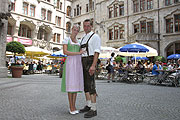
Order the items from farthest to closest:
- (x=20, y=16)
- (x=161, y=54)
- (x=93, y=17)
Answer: (x=93, y=17)
(x=20, y=16)
(x=161, y=54)

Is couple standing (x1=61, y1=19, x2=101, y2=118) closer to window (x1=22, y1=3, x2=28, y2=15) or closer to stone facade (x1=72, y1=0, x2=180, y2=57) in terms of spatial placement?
stone facade (x1=72, y1=0, x2=180, y2=57)

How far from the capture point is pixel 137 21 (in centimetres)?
2695

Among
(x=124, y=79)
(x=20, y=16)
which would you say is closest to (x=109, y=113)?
(x=124, y=79)

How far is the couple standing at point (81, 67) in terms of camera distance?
326cm

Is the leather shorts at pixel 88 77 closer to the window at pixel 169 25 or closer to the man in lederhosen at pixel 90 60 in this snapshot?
the man in lederhosen at pixel 90 60

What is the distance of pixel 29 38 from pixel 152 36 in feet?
69.6

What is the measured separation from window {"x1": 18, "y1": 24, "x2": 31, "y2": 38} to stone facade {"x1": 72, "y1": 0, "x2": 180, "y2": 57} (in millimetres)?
13136

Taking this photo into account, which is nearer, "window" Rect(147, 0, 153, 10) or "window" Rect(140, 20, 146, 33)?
"window" Rect(147, 0, 153, 10)

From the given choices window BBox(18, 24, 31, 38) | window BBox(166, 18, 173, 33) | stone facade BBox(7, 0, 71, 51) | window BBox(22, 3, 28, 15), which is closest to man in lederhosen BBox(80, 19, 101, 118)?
window BBox(166, 18, 173, 33)

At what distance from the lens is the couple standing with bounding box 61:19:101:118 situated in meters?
3.26

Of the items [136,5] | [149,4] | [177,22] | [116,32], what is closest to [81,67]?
[177,22]

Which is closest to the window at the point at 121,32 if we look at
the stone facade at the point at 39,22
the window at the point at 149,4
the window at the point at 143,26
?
the window at the point at 143,26

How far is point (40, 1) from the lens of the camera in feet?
99.2

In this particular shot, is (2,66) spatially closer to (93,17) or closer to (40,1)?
(40,1)
